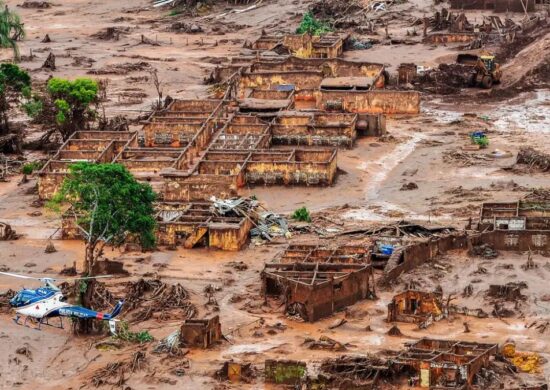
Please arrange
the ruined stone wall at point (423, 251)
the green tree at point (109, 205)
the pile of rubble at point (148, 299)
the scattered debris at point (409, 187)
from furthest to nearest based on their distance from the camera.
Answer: the scattered debris at point (409, 187)
the ruined stone wall at point (423, 251)
the green tree at point (109, 205)
the pile of rubble at point (148, 299)

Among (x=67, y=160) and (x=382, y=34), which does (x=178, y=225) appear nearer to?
(x=67, y=160)

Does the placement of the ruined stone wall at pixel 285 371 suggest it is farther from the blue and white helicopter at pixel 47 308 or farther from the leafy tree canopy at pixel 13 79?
the leafy tree canopy at pixel 13 79

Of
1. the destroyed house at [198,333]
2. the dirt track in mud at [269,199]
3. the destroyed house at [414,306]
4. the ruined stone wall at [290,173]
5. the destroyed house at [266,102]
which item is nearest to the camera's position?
the dirt track in mud at [269,199]

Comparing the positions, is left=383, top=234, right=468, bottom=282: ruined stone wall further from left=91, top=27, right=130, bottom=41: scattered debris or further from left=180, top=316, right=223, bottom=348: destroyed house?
left=91, top=27, right=130, bottom=41: scattered debris

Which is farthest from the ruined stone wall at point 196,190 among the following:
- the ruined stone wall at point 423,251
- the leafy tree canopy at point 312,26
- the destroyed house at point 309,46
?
the leafy tree canopy at point 312,26

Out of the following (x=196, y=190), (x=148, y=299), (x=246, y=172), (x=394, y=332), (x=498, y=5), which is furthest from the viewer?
(x=498, y=5)

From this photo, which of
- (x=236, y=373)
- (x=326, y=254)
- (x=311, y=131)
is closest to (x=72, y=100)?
(x=311, y=131)

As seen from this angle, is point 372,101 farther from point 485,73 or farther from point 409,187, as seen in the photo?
point 409,187
